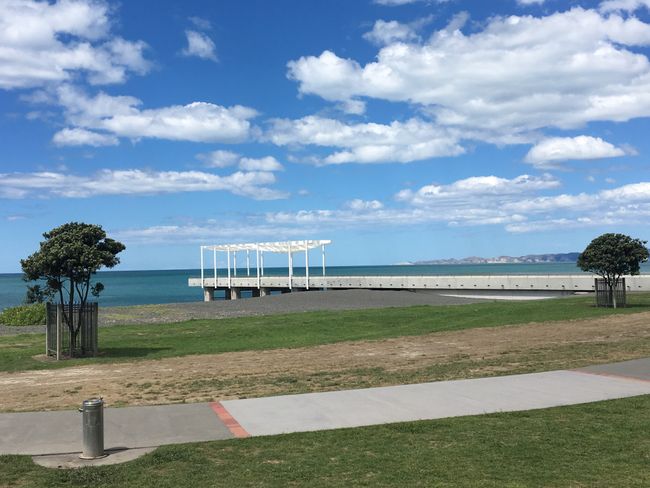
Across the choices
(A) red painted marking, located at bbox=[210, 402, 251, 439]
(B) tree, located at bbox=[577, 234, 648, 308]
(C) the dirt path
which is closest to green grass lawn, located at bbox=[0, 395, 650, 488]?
(A) red painted marking, located at bbox=[210, 402, 251, 439]

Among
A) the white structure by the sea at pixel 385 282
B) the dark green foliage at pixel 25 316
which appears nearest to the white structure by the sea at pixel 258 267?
the white structure by the sea at pixel 385 282

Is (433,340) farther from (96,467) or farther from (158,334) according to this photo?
(96,467)

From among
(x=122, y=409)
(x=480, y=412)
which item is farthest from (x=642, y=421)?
(x=122, y=409)

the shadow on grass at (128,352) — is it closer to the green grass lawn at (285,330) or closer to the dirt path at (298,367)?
the green grass lawn at (285,330)

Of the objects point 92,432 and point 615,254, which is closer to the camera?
point 92,432

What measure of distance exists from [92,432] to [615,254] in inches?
935

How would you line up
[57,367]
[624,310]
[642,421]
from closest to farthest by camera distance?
[642,421] → [57,367] → [624,310]

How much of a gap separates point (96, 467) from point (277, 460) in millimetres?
1912

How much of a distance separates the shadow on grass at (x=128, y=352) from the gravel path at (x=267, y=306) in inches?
467

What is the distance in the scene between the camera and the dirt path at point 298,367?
1135 cm

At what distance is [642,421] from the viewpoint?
26.5 feet

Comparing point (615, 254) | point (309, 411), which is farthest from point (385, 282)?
point (309, 411)

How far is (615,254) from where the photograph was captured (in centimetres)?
2605

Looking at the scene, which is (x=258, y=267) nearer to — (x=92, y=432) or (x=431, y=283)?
(x=431, y=283)
